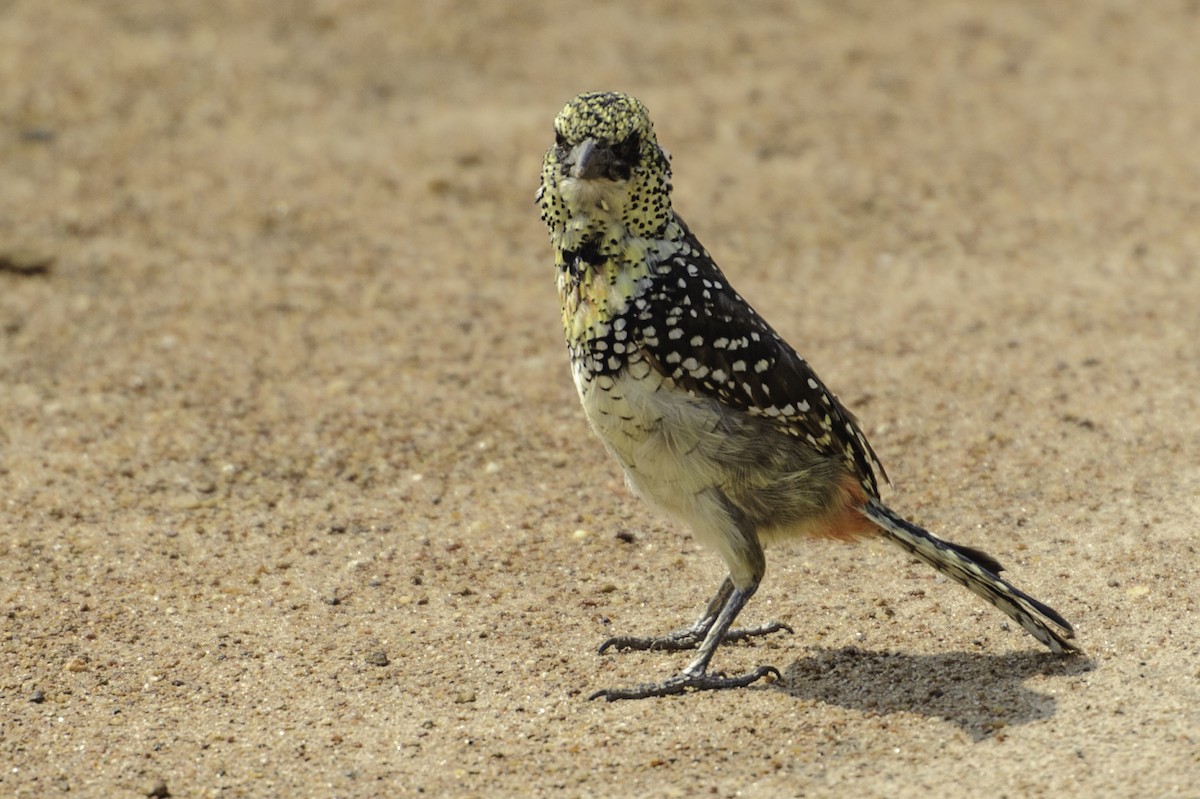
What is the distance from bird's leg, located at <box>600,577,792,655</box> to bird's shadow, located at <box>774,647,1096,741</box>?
252 mm

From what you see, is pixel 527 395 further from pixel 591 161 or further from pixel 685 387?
pixel 591 161

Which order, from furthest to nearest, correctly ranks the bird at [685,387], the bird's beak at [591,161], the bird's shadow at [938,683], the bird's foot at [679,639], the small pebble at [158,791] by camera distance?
the bird's foot at [679,639], the bird at [685,387], the bird's beak at [591,161], the bird's shadow at [938,683], the small pebble at [158,791]

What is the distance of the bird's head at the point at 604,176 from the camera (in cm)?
504

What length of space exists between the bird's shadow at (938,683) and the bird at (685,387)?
12 centimetres

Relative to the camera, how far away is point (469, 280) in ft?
30.7

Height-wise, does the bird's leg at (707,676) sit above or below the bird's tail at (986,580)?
below

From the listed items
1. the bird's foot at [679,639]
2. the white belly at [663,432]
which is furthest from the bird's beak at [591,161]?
the bird's foot at [679,639]

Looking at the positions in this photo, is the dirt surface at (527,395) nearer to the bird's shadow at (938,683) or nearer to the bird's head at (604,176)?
the bird's shadow at (938,683)

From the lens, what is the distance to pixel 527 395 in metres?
7.84

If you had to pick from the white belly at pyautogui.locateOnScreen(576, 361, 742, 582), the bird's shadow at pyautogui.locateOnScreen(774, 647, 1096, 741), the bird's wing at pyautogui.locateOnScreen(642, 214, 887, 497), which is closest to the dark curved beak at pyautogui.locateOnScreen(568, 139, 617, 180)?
the bird's wing at pyautogui.locateOnScreen(642, 214, 887, 497)

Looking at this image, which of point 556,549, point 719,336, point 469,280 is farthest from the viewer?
point 469,280

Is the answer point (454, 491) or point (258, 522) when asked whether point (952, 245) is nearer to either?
point (454, 491)

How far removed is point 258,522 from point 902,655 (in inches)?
113

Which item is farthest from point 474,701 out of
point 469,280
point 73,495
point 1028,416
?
point 469,280
